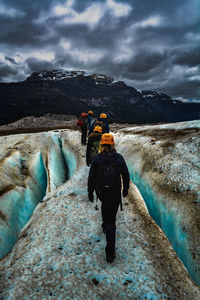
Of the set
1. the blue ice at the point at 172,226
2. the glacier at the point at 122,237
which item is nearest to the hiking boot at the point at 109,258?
the glacier at the point at 122,237

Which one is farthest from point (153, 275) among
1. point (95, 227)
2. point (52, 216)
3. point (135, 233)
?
point (52, 216)

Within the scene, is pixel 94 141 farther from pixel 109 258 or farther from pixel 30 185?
pixel 109 258

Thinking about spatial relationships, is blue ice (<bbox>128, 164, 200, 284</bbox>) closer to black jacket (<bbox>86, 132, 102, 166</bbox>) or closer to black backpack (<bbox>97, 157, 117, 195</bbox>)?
black jacket (<bbox>86, 132, 102, 166</bbox>)

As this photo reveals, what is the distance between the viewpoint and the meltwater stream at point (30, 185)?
10.2m

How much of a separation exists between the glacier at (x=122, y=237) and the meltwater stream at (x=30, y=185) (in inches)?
3.9

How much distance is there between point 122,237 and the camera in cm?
619

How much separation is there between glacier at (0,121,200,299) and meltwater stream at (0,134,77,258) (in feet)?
0.33

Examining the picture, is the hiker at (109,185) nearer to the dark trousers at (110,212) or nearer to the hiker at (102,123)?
the dark trousers at (110,212)

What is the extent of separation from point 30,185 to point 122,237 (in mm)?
10338

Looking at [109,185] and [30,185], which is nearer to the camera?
[109,185]

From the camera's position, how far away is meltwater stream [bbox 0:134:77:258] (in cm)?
1024

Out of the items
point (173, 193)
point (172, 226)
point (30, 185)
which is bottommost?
point (30, 185)

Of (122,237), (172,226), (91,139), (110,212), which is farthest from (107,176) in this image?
(91,139)

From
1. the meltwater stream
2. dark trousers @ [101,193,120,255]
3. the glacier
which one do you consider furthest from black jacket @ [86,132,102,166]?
dark trousers @ [101,193,120,255]
